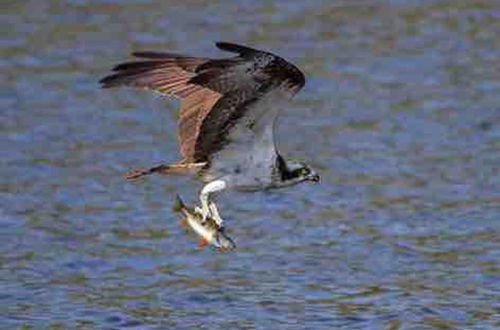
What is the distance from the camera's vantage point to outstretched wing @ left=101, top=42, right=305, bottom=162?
26.2 feet

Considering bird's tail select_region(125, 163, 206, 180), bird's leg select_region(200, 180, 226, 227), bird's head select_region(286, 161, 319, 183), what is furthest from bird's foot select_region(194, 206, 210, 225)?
bird's head select_region(286, 161, 319, 183)

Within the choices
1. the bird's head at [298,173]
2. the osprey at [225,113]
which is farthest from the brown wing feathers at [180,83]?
the bird's head at [298,173]

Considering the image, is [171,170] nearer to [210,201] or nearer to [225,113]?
[210,201]

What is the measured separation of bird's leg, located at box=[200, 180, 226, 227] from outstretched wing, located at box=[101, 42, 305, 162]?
5.7 inches

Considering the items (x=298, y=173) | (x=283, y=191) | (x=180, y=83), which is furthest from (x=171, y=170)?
(x=283, y=191)

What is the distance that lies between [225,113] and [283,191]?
4173mm

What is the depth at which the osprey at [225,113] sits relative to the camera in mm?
8047

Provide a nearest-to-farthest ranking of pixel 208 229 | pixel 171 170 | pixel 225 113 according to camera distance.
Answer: pixel 208 229 < pixel 171 170 < pixel 225 113

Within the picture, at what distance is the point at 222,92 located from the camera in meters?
8.16

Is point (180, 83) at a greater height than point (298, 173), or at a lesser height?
greater

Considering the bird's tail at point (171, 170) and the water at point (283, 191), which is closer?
the bird's tail at point (171, 170)

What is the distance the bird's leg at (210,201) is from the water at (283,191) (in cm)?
137

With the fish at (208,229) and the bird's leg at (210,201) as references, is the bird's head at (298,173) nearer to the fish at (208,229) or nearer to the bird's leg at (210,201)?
the bird's leg at (210,201)

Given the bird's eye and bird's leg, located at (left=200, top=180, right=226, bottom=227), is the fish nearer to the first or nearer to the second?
bird's leg, located at (left=200, top=180, right=226, bottom=227)
